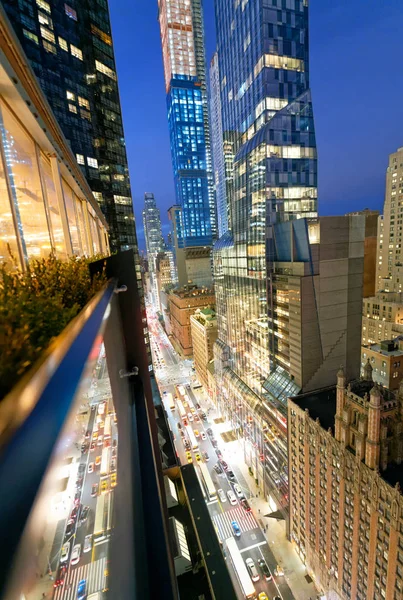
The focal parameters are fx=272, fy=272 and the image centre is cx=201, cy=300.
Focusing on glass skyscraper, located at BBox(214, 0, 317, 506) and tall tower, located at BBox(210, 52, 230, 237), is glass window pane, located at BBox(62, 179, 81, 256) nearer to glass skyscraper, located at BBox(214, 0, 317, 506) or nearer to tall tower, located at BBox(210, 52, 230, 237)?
glass skyscraper, located at BBox(214, 0, 317, 506)

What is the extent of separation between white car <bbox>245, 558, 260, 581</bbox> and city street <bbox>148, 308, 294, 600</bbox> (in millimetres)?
419

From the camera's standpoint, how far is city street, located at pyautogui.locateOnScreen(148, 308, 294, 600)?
27102mm

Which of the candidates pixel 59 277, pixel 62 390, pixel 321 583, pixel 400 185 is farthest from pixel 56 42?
pixel 400 185

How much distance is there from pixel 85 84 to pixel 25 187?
128ft

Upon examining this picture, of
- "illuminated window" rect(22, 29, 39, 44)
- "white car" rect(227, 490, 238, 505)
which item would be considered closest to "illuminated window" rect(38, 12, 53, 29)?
"illuminated window" rect(22, 29, 39, 44)

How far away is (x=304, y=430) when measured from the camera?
2536cm

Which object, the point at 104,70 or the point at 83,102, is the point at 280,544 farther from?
the point at 104,70

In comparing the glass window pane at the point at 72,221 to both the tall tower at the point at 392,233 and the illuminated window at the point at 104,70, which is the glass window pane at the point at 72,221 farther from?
the tall tower at the point at 392,233

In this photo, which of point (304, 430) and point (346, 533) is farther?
point (304, 430)

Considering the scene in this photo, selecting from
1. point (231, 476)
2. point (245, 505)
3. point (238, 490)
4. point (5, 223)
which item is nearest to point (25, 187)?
point (5, 223)

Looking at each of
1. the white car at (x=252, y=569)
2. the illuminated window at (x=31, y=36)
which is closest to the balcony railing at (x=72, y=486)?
the white car at (x=252, y=569)

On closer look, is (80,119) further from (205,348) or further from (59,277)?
(205,348)

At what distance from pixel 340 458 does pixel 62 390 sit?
25772 mm

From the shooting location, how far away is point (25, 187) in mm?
6344
